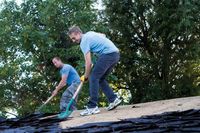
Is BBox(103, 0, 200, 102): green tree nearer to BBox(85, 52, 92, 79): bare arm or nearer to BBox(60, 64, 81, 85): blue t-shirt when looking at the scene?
BBox(60, 64, 81, 85): blue t-shirt

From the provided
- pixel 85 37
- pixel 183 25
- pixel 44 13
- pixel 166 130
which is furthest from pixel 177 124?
pixel 183 25

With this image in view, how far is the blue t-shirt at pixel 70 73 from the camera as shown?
827cm

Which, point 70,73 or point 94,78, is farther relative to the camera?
point 70,73

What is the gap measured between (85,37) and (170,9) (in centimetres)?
1013

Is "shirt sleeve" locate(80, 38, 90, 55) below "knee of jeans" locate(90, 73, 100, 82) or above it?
above

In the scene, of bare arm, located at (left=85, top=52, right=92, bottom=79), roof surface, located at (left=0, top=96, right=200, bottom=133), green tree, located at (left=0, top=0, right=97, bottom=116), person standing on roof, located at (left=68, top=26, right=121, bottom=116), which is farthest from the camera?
green tree, located at (left=0, top=0, right=97, bottom=116)

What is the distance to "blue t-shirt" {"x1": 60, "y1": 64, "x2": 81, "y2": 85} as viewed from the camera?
325 inches

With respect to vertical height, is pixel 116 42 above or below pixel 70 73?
above

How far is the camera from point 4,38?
13.8 m

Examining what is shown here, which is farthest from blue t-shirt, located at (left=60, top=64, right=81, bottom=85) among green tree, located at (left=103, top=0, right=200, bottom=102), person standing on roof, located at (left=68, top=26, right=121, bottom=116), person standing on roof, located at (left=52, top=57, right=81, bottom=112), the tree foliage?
green tree, located at (left=103, top=0, right=200, bottom=102)

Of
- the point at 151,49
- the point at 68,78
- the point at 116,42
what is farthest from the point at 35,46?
the point at 151,49

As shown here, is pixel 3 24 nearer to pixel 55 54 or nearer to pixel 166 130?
pixel 55 54

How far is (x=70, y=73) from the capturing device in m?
8.36

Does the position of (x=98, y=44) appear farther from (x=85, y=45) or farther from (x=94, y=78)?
(x=94, y=78)
